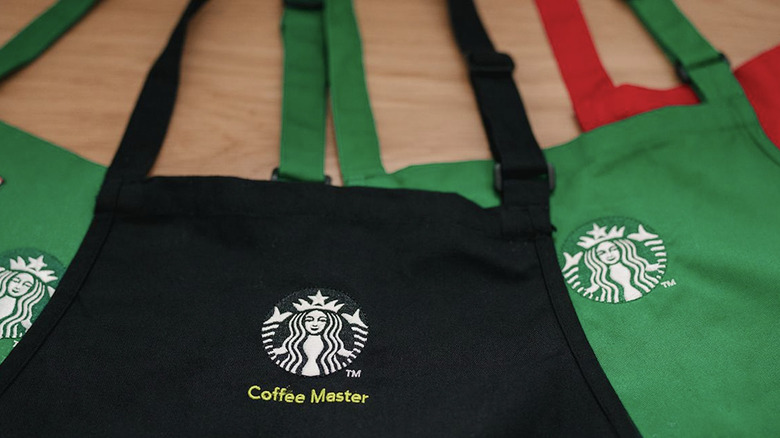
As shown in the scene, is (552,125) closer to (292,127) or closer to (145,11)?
(292,127)

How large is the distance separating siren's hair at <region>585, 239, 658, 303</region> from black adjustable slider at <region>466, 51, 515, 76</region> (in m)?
0.26

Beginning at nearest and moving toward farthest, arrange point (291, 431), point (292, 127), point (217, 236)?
point (291, 431), point (217, 236), point (292, 127)

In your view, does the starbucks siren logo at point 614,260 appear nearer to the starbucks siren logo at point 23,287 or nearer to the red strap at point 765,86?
the red strap at point 765,86

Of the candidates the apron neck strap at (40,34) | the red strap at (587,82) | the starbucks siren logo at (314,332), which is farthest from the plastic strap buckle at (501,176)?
the apron neck strap at (40,34)

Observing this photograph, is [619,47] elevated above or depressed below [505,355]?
above

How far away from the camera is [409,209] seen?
0.64m

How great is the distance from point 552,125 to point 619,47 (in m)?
0.17

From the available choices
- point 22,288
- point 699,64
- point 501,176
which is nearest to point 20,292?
point 22,288

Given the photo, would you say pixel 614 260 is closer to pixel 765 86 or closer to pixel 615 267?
pixel 615 267

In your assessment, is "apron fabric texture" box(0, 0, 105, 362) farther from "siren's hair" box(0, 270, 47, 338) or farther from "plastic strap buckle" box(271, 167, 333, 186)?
"plastic strap buckle" box(271, 167, 333, 186)

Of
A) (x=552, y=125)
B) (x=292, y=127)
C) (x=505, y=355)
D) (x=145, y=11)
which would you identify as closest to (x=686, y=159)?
(x=552, y=125)

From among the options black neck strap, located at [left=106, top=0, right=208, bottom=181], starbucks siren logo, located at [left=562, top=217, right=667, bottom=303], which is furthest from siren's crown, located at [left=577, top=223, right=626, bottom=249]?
black neck strap, located at [left=106, top=0, right=208, bottom=181]

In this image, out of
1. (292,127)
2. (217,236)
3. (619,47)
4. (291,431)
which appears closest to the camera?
(291,431)

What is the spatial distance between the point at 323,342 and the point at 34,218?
1.08ft
